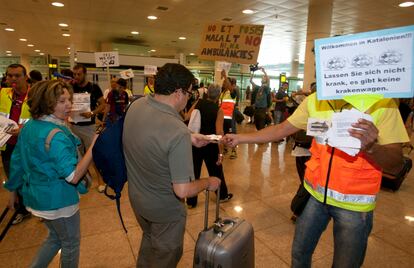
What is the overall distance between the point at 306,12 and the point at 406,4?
7.50 feet

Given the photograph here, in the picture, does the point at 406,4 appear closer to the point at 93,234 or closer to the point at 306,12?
the point at 306,12

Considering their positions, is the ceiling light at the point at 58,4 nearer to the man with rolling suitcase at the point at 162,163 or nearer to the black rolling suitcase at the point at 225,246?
the man with rolling suitcase at the point at 162,163

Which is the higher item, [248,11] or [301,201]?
[248,11]

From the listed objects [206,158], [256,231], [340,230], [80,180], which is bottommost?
[256,231]

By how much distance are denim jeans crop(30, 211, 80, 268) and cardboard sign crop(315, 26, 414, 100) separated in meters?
1.65

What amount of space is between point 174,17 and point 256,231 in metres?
7.60

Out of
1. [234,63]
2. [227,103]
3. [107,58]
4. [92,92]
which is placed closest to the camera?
[92,92]

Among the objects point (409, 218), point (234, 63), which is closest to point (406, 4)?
point (234, 63)

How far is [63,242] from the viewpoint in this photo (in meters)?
1.77

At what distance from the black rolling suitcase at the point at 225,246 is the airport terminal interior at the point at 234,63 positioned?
1.07 metres

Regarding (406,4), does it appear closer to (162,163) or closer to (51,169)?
(162,163)

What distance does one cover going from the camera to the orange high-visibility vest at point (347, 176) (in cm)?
141

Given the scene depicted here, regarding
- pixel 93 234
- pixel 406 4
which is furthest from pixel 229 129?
pixel 406 4

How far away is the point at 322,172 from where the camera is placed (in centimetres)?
154
